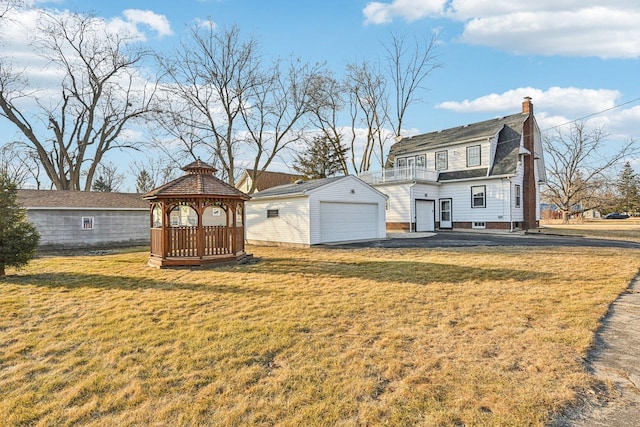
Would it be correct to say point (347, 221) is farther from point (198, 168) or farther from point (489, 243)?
point (198, 168)

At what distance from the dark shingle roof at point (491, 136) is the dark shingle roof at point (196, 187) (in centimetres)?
1609

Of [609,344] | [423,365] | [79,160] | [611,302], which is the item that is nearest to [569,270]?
[611,302]

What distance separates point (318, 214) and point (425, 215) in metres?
10.3

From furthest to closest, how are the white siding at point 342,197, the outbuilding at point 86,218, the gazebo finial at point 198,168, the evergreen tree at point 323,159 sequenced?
the evergreen tree at point 323,159, the outbuilding at point 86,218, the white siding at point 342,197, the gazebo finial at point 198,168

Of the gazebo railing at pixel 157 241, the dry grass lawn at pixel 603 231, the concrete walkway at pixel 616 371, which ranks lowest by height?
the concrete walkway at pixel 616 371

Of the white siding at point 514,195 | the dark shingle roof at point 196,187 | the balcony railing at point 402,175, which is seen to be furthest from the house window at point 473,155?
the dark shingle roof at point 196,187

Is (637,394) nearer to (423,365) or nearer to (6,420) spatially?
(423,365)

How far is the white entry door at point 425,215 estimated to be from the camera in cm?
2198

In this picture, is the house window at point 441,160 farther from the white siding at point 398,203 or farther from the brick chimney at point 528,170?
the brick chimney at point 528,170

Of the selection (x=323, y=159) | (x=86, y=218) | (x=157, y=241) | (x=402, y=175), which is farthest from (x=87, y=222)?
(x=323, y=159)

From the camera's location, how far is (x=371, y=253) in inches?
483

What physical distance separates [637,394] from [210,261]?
31.0 feet

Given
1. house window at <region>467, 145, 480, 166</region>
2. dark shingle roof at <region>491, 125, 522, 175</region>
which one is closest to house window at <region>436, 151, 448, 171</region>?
house window at <region>467, 145, 480, 166</region>

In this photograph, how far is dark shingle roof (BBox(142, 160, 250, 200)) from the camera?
10.2 m
